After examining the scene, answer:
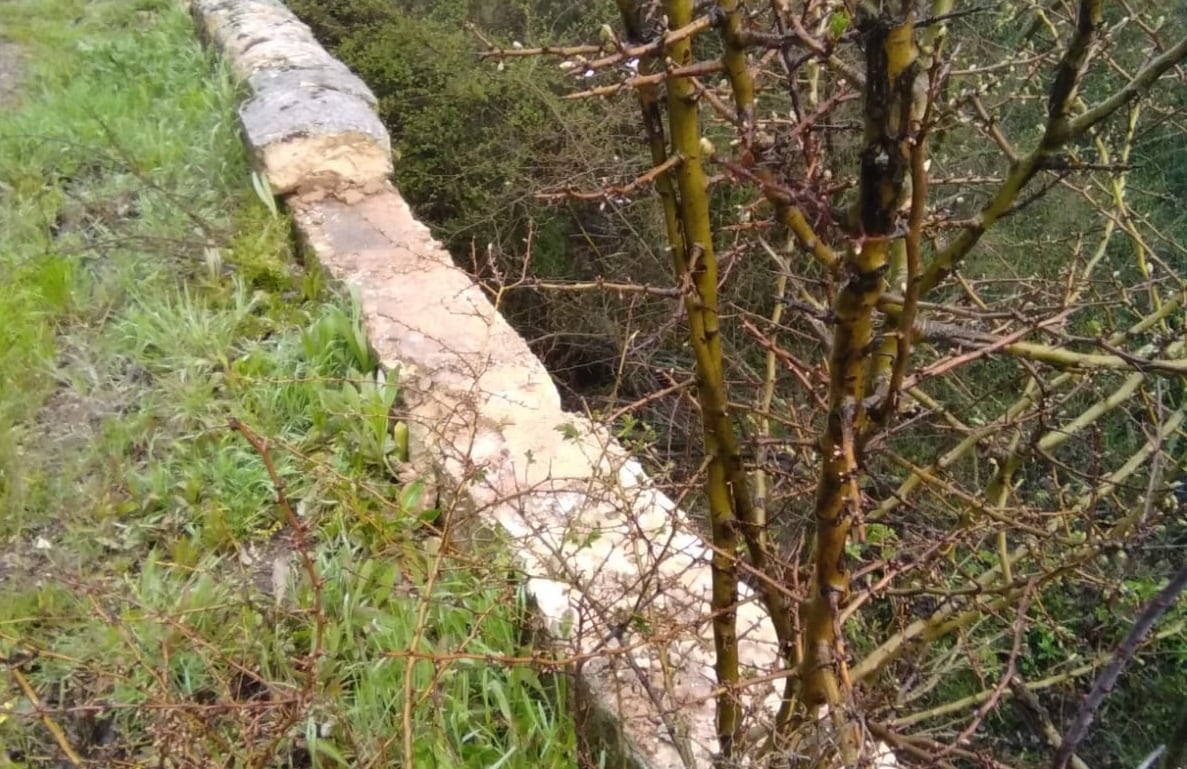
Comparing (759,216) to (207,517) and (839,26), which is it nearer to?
(207,517)

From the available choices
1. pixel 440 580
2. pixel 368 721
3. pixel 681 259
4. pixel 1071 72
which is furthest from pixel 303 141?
pixel 1071 72

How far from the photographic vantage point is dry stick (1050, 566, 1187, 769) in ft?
2.70

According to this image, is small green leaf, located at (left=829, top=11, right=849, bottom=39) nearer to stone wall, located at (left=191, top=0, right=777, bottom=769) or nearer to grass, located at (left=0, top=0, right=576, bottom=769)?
stone wall, located at (left=191, top=0, right=777, bottom=769)

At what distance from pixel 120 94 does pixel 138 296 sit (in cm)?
266

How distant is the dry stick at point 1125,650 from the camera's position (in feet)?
2.70

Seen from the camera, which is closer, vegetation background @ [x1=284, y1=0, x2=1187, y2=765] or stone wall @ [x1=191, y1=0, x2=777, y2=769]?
stone wall @ [x1=191, y1=0, x2=777, y2=769]

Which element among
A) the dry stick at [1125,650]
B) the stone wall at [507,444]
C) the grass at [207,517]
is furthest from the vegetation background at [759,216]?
the dry stick at [1125,650]

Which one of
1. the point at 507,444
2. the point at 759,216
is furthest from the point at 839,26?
the point at 759,216

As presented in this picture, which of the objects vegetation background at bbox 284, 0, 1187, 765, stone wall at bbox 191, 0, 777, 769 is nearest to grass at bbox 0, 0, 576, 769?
stone wall at bbox 191, 0, 777, 769

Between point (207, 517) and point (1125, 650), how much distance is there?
2705mm

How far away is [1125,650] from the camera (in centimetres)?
89

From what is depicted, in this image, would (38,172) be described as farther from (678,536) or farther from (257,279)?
(678,536)

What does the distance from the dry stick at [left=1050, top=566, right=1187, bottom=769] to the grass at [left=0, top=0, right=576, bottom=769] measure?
1.11 metres

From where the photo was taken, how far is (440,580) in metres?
2.73
